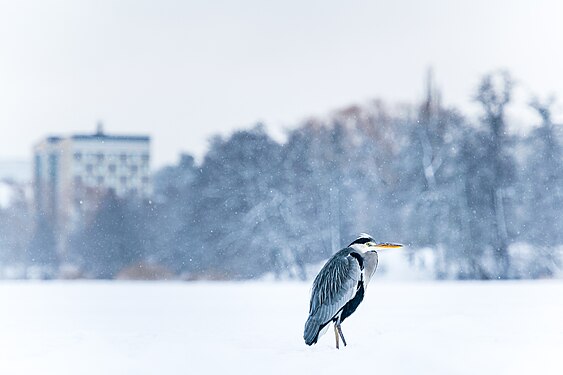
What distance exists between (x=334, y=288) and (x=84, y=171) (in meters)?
19.8

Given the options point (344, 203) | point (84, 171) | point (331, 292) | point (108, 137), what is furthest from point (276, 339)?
point (108, 137)

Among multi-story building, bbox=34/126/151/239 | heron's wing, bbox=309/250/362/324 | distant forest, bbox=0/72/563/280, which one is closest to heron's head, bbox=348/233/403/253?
heron's wing, bbox=309/250/362/324

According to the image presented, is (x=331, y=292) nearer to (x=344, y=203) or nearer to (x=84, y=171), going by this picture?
(x=344, y=203)

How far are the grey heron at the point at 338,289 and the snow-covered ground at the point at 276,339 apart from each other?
186 mm

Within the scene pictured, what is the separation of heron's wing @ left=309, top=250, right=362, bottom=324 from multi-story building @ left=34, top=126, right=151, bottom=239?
54.7 feet

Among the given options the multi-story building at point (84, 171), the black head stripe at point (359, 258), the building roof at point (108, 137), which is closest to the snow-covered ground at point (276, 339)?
→ the black head stripe at point (359, 258)

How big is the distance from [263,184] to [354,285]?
14216mm

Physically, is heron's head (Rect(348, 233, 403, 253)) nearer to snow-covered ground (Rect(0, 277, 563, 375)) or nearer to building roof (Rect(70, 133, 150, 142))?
snow-covered ground (Rect(0, 277, 563, 375))

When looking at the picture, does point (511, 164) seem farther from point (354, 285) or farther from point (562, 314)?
point (354, 285)

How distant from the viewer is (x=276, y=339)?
517 centimetres

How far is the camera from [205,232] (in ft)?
62.2

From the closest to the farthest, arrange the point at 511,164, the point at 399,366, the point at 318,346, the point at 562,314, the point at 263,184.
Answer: the point at 399,366, the point at 318,346, the point at 562,314, the point at 511,164, the point at 263,184

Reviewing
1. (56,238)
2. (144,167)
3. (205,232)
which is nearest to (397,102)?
(205,232)

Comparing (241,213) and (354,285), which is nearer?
(354,285)
